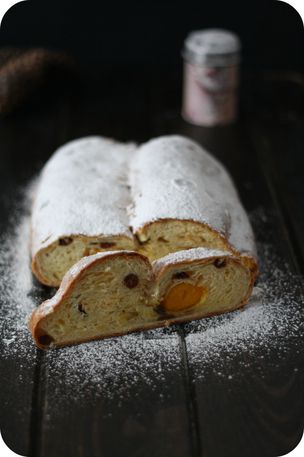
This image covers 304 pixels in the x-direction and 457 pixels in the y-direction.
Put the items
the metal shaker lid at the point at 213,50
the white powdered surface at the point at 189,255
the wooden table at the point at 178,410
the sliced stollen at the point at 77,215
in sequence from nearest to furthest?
the wooden table at the point at 178,410 < the white powdered surface at the point at 189,255 < the sliced stollen at the point at 77,215 < the metal shaker lid at the point at 213,50

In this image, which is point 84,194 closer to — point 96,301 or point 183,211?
point 183,211

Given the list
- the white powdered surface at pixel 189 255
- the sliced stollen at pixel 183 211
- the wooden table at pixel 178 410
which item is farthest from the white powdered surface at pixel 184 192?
the wooden table at pixel 178 410

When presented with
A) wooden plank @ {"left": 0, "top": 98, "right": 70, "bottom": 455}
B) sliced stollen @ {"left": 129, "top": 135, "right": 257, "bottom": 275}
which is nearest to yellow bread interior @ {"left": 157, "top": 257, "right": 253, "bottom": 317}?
sliced stollen @ {"left": 129, "top": 135, "right": 257, "bottom": 275}

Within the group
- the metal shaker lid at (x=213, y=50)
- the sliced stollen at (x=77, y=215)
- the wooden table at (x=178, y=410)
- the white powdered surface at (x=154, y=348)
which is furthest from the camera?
the metal shaker lid at (x=213, y=50)

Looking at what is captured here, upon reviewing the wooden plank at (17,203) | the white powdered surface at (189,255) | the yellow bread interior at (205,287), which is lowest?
the wooden plank at (17,203)

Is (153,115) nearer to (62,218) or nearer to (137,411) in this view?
(62,218)

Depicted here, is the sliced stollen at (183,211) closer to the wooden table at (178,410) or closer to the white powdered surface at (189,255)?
the white powdered surface at (189,255)

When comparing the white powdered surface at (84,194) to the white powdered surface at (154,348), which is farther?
the white powdered surface at (84,194)
